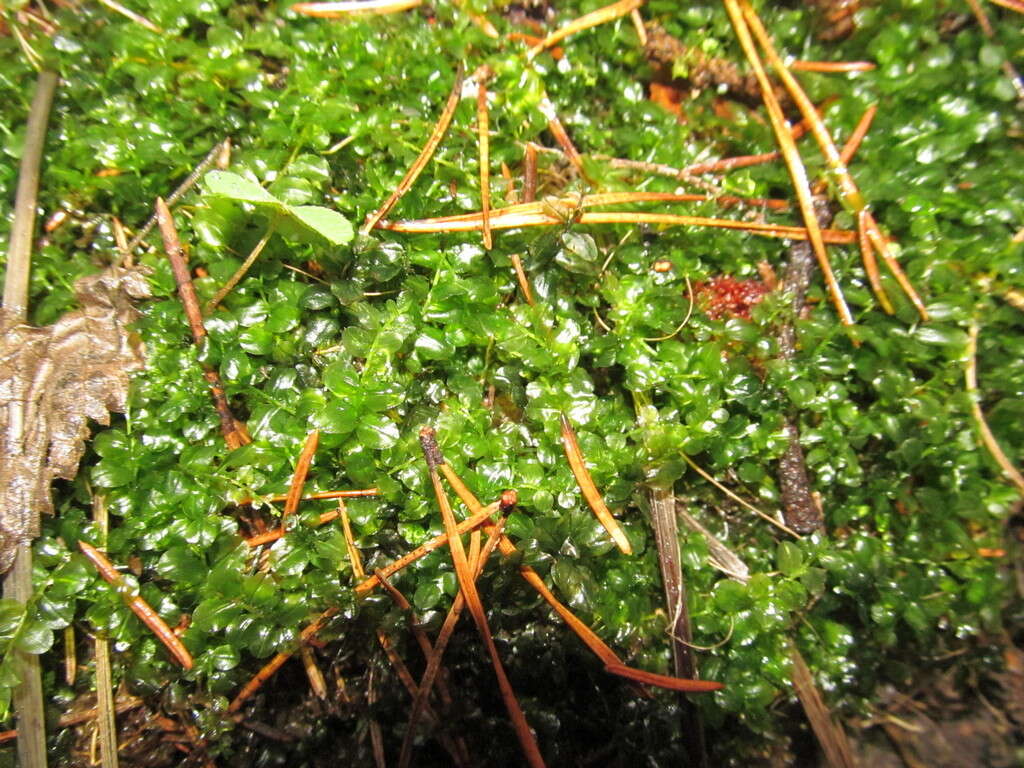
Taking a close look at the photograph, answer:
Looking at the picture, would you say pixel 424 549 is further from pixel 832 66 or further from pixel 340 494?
pixel 832 66

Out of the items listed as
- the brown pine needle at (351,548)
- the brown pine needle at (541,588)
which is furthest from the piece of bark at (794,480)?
the brown pine needle at (351,548)

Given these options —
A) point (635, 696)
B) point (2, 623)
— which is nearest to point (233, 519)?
point (2, 623)

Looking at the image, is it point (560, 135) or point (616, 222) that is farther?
point (560, 135)

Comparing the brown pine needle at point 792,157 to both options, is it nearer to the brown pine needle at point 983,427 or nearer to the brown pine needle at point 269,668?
the brown pine needle at point 983,427

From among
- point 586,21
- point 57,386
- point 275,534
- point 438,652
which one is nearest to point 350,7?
point 586,21

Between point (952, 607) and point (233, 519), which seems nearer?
point (233, 519)

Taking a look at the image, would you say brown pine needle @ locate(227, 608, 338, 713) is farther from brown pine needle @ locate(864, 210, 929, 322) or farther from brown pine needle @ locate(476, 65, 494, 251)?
brown pine needle @ locate(864, 210, 929, 322)

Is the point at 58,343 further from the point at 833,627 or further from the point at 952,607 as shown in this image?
the point at 952,607

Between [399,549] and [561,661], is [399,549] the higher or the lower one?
the higher one
